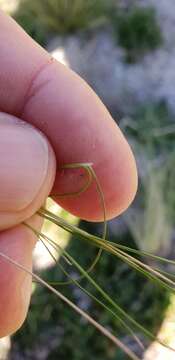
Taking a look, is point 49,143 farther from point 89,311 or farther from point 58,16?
point 58,16

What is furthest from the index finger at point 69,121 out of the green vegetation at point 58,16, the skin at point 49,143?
the green vegetation at point 58,16

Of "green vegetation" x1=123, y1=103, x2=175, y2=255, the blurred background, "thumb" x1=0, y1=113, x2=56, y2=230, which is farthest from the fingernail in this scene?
"green vegetation" x1=123, y1=103, x2=175, y2=255

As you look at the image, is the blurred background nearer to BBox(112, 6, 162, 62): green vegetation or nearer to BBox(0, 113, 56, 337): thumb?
BBox(112, 6, 162, 62): green vegetation

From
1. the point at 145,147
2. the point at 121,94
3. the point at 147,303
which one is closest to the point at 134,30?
the point at 121,94

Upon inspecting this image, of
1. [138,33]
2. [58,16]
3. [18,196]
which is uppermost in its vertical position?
[58,16]

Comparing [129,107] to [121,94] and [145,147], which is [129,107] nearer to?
[121,94]

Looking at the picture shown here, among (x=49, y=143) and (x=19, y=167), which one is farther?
(x=49, y=143)

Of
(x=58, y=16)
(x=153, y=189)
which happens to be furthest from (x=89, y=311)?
(x=58, y=16)
